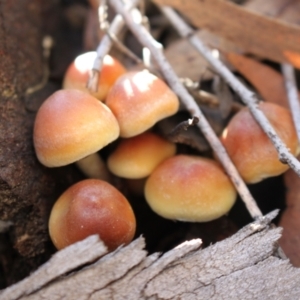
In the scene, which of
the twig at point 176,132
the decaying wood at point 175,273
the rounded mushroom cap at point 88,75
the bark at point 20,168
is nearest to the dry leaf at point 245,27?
the rounded mushroom cap at point 88,75

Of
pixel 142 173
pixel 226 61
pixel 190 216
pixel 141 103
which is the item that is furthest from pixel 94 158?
pixel 226 61

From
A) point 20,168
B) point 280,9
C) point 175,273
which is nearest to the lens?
point 175,273

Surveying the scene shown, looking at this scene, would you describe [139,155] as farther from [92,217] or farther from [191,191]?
[92,217]

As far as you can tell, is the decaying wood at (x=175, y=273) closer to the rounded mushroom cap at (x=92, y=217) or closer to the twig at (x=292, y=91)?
the rounded mushroom cap at (x=92, y=217)

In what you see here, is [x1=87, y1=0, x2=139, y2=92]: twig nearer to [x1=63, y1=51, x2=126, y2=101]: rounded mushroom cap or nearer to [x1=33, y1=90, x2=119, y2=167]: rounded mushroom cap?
[x1=63, y1=51, x2=126, y2=101]: rounded mushroom cap

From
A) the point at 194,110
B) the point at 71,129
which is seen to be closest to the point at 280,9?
the point at 194,110

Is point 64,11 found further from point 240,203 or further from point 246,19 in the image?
point 240,203

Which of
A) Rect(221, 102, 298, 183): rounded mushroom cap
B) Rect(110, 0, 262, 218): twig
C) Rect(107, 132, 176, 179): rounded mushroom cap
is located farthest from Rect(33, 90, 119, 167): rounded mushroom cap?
Rect(221, 102, 298, 183): rounded mushroom cap
